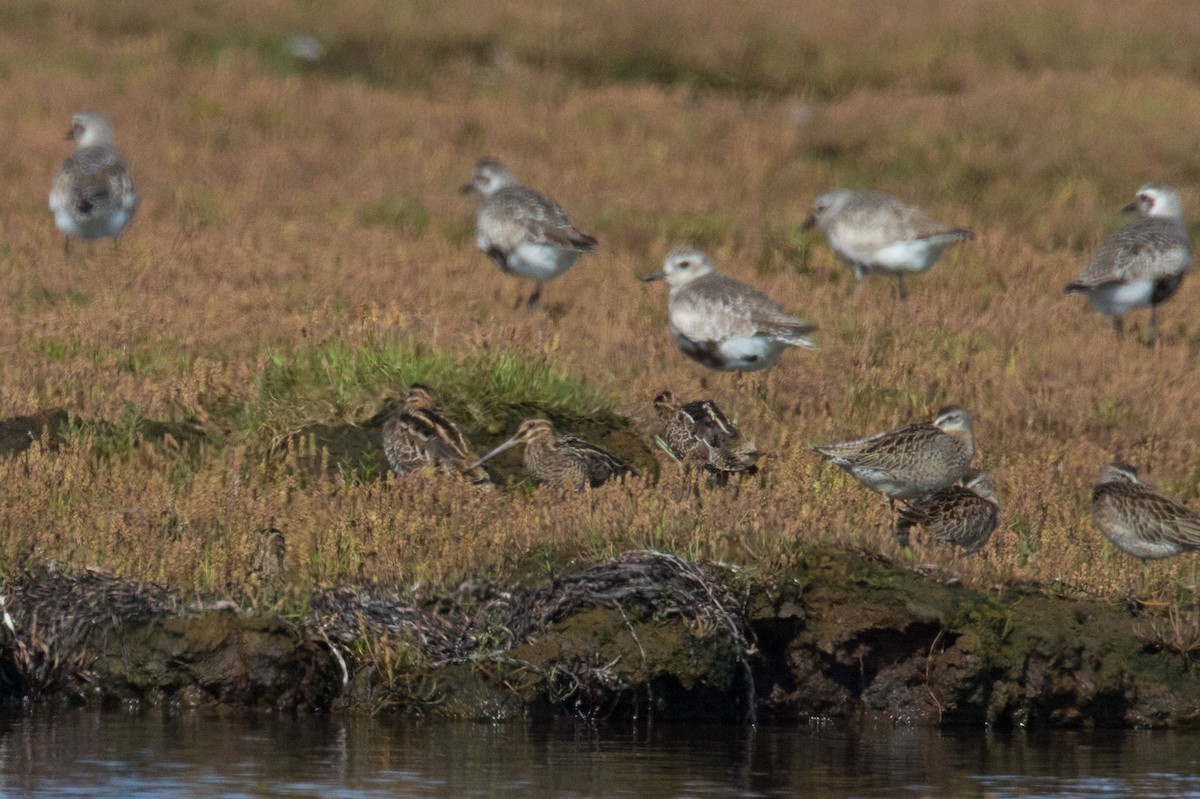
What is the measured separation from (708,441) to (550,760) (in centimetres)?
469

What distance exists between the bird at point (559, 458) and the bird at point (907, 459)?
1.52 m

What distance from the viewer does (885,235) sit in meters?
21.1

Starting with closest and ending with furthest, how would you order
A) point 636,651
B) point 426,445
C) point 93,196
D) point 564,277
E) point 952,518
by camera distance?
point 636,651 < point 952,518 < point 426,445 < point 93,196 < point 564,277

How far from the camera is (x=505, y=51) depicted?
36312 millimetres

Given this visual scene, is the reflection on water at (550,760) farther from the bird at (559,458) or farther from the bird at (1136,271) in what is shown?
the bird at (1136,271)

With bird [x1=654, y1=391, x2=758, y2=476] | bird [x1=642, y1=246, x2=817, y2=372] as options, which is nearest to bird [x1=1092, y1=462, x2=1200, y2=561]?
bird [x1=654, y1=391, x2=758, y2=476]

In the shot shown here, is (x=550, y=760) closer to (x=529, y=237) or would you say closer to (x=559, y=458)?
(x=559, y=458)

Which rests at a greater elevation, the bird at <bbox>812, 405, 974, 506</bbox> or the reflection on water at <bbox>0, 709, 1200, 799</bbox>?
the bird at <bbox>812, 405, 974, 506</bbox>

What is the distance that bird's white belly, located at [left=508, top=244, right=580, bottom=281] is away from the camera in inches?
802

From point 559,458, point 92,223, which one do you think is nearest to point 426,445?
point 559,458

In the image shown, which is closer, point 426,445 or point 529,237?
point 426,445

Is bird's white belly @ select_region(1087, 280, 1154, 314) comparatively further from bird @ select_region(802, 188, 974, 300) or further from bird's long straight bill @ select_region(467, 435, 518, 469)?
bird's long straight bill @ select_region(467, 435, 518, 469)

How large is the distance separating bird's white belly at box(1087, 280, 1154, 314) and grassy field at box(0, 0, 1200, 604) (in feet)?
1.06

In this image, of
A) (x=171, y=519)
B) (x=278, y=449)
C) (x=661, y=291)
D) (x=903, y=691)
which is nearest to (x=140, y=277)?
(x=661, y=291)
